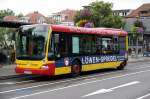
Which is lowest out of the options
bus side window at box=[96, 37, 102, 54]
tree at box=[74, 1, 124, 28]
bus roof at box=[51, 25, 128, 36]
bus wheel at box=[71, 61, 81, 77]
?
bus wheel at box=[71, 61, 81, 77]

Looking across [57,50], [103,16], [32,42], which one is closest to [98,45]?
[57,50]

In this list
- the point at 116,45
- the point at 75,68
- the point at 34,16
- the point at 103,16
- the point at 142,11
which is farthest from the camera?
the point at 34,16

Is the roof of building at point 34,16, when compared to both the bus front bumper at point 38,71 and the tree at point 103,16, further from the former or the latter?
the bus front bumper at point 38,71

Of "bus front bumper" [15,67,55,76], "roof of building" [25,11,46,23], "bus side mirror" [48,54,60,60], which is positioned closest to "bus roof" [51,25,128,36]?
"bus side mirror" [48,54,60,60]

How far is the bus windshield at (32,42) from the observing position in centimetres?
2116

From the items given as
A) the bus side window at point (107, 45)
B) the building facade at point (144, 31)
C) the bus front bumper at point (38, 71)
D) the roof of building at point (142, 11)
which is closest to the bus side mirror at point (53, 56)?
the bus front bumper at point (38, 71)

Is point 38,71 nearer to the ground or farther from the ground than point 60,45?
nearer to the ground

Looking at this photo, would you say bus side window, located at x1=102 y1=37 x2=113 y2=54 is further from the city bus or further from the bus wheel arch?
the bus wheel arch

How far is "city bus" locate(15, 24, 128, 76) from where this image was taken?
21094mm

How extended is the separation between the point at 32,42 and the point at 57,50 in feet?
3.93

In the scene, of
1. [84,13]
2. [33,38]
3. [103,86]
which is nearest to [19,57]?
[33,38]

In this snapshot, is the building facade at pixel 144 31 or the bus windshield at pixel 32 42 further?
the building facade at pixel 144 31

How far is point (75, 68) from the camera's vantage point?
2339 cm

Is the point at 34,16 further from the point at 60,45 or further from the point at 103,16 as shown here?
the point at 60,45
